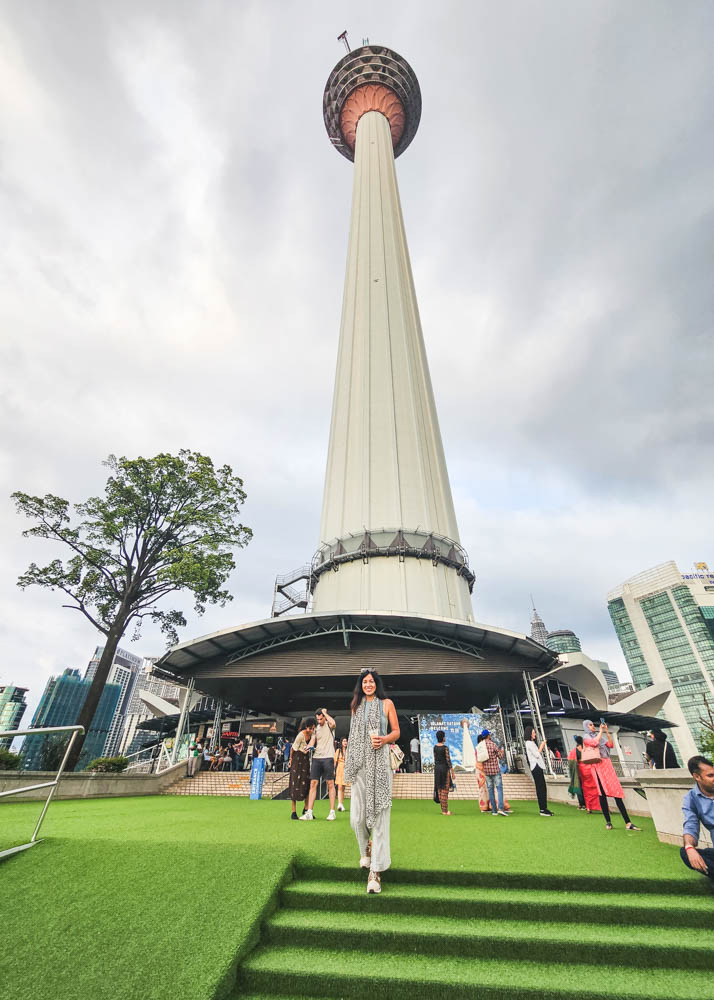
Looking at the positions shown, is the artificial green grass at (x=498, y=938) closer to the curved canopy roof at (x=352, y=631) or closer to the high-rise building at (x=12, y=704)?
the curved canopy roof at (x=352, y=631)

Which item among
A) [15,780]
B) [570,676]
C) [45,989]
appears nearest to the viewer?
[45,989]

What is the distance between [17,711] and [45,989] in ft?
459

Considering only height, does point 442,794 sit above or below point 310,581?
below

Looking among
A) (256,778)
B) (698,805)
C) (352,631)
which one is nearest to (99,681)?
(256,778)

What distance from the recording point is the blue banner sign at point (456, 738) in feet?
48.1

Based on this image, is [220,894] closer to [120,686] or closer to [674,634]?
[674,634]

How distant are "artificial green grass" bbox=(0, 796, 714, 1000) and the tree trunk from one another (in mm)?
9754

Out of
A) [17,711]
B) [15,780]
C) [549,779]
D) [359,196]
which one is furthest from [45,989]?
[17,711]

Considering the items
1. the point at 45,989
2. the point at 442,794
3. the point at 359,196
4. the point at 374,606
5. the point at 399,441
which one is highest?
the point at 359,196

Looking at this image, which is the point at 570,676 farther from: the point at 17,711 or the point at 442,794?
the point at 17,711

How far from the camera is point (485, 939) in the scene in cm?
291

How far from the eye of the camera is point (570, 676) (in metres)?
29.2

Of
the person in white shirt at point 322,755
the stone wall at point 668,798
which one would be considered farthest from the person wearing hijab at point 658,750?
the person in white shirt at point 322,755

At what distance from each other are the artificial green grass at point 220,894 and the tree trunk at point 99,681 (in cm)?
975
